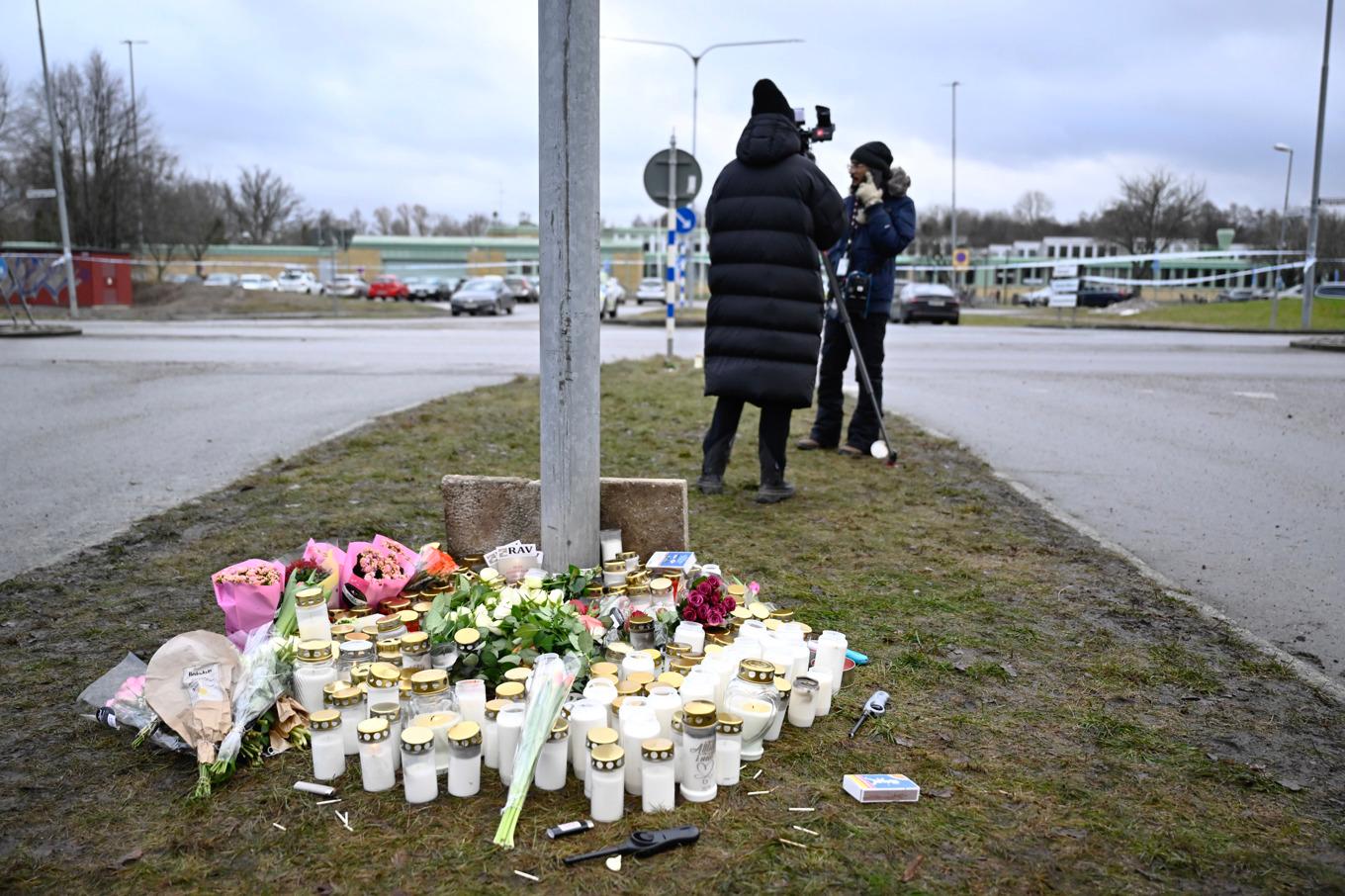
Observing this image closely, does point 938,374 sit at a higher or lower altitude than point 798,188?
lower

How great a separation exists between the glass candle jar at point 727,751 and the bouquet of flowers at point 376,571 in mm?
1725

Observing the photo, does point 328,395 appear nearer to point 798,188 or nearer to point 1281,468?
point 798,188

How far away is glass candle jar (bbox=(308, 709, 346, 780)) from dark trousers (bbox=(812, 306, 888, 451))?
203 inches

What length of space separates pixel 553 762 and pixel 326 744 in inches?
23.6

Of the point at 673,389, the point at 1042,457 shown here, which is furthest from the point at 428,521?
the point at 673,389

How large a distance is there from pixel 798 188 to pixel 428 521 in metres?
2.68

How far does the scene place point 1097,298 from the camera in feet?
197

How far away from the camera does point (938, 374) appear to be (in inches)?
563

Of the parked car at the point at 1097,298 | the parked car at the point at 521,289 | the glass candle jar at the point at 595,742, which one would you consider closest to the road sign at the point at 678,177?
the glass candle jar at the point at 595,742

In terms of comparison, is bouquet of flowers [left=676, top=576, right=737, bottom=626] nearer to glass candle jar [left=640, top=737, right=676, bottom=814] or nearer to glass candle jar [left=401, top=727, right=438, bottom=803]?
glass candle jar [left=640, top=737, right=676, bottom=814]

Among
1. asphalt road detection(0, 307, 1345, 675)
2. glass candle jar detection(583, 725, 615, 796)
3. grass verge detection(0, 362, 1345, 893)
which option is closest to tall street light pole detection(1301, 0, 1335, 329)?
asphalt road detection(0, 307, 1345, 675)

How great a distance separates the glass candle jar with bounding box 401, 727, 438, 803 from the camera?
8.06ft

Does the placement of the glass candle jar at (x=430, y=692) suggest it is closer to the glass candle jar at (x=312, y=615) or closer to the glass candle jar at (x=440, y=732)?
the glass candle jar at (x=440, y=732)

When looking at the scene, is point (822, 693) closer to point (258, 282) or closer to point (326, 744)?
point (326, 744)
